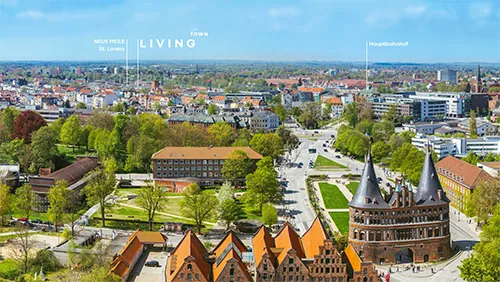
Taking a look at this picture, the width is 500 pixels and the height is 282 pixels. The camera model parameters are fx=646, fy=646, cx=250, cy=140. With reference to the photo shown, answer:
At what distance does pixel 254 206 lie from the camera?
85.3 m

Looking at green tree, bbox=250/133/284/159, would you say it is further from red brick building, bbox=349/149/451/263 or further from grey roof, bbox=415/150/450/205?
red brick building, bbox=349/149/451/263

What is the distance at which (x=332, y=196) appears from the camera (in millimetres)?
92625

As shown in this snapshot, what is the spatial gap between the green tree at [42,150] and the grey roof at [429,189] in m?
60.4

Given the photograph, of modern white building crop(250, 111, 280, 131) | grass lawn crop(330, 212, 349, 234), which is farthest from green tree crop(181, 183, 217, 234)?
modern white building crop(250, 111, 280, 131)

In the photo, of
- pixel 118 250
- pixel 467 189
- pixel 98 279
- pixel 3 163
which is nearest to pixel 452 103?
pixel 467 189

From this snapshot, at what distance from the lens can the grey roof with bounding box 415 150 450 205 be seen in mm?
64438

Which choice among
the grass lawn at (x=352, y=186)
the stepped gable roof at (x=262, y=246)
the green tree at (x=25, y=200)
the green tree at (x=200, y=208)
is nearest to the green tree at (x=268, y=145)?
the grass lawn at (x=352, y=186)

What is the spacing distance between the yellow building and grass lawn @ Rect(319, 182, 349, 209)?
14541 mm

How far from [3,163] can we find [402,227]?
6461 cm

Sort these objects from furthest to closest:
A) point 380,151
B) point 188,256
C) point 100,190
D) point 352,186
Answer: point 380,151 → point 352,186 → point 100,190 → point 188,256

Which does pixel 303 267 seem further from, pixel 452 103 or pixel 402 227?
pixel 452 103

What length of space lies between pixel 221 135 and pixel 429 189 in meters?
65.1

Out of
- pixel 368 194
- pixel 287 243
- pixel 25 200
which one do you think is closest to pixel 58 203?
pixel 25 200

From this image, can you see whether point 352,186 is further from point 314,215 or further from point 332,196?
point 314,215
